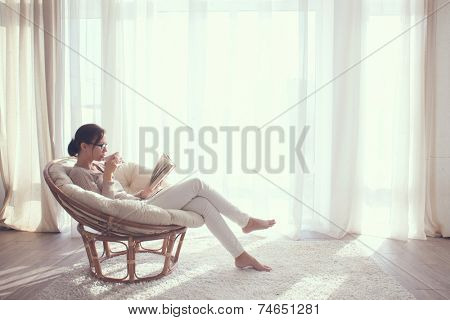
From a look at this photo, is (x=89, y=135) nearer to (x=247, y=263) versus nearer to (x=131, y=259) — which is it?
(x=131, y=259)

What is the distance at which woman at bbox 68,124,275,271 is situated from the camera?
2.38 meters

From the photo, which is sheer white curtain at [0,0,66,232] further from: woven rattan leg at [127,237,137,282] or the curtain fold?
woven rattan leg at [127,237,137,282]

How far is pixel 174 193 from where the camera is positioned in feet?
7.85

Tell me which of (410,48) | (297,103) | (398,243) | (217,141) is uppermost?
(410,48)

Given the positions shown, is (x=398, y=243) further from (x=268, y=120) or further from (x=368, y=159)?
(x=268, y=120)

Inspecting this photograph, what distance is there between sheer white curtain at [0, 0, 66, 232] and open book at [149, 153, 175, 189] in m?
1.14

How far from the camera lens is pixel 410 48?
3283 millimetres

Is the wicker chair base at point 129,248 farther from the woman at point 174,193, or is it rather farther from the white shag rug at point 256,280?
the woman at point 174,193

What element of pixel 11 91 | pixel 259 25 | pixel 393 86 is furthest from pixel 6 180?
pixel 393 86

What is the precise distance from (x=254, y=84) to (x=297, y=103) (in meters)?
0.36

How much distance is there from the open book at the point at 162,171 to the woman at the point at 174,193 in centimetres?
14

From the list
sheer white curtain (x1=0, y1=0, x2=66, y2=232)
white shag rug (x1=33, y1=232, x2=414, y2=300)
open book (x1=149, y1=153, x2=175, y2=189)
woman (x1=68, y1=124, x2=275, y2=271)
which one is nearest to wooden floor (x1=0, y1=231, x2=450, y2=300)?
white shag rug (x1=33, y1=232, x2=414, y2=300)

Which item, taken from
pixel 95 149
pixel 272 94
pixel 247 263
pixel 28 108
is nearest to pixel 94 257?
pixel 95 149
